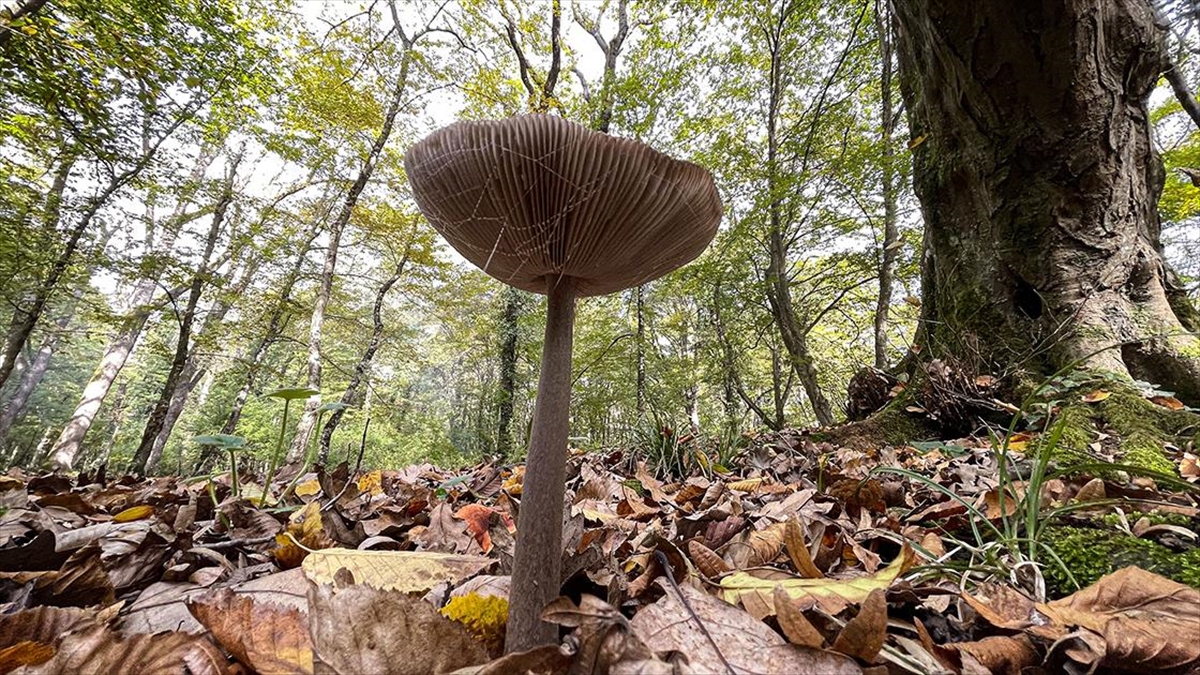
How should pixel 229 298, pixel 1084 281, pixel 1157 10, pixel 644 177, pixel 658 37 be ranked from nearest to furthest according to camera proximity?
1. pixel 644 177
2. pixel 1084 281
3. pixel 1157 10
4. pixel 229 298
5. pixel 658 37

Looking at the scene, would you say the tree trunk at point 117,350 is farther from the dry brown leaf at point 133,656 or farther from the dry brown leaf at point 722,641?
the dry brown leaf at point 722,641

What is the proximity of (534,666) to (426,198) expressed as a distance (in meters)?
1.00

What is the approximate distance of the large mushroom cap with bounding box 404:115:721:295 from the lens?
97 centimetres

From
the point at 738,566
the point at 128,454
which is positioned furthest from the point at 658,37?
the point at 128,454

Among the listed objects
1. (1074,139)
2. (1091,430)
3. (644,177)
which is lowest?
(1091,430)

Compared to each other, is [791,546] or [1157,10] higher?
[1157,10]

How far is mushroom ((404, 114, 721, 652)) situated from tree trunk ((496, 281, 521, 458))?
35.4 ft

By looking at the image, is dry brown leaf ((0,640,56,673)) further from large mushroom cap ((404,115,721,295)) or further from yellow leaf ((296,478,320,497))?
yellow leaf ((296,478,320,497))

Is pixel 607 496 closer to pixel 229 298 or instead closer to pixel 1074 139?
pixel 1074 139

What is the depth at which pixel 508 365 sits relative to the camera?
12336mm

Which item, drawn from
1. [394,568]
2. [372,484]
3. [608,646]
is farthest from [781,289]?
[608,646]

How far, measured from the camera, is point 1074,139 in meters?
2.75

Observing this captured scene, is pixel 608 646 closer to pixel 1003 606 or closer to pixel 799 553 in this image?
pixel 799 553

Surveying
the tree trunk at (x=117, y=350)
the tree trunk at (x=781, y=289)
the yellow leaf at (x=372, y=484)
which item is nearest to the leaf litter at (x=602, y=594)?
the yellow leaf at (x=372, y=484)
